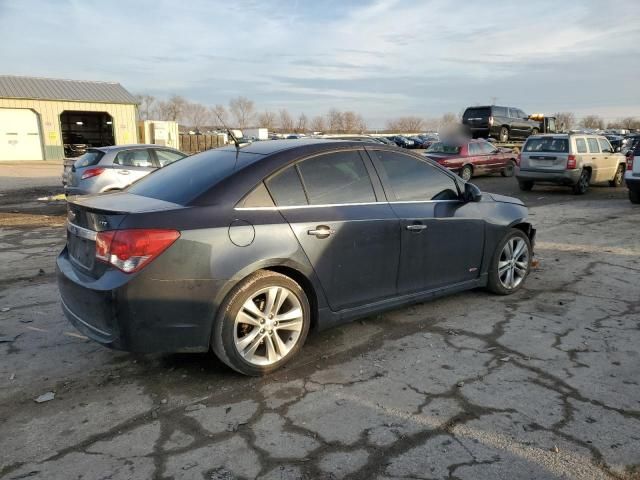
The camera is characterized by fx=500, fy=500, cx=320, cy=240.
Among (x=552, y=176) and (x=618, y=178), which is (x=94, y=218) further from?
(x=618, y=178)

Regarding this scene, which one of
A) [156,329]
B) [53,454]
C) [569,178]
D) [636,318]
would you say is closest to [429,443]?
[156,329]

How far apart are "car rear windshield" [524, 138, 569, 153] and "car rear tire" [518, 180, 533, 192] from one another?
3.19ft

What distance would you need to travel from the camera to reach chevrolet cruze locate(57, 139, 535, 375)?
3.11m

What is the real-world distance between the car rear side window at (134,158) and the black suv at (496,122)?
17.0m

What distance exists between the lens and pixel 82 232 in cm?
342

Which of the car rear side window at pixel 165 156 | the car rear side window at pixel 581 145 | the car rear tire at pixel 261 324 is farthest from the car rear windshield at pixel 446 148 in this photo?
the car rear tire at pixel 261 324

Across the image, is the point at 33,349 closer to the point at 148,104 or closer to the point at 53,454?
the point at 53,454

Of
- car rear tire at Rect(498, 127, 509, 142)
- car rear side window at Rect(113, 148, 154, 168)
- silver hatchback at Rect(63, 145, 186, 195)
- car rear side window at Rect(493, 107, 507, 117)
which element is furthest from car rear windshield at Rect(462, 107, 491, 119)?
car rear side window at Rect(113, 148, 154, 168)

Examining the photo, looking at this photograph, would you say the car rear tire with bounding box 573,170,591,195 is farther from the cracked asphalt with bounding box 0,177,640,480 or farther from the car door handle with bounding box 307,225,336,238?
the car door handle with bounding box 307,225,336,238

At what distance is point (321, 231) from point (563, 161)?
12500mm

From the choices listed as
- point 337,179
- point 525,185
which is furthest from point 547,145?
point 337,179

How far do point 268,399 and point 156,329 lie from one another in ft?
2.75

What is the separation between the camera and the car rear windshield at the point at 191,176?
3520 mm

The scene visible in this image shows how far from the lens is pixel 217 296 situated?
10.5ft
